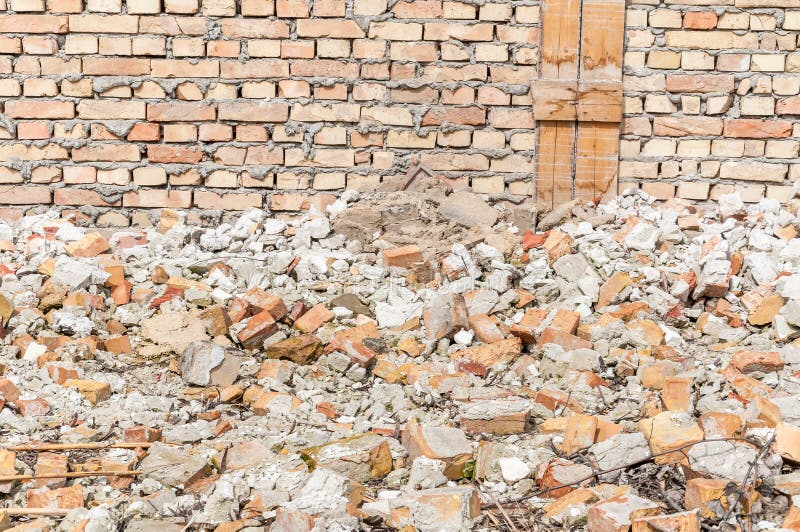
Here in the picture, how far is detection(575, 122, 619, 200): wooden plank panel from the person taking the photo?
17.2ft

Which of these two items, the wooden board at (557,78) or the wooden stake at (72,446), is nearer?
the wooden stake at (72,446)

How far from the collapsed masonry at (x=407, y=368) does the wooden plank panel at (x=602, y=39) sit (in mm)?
800

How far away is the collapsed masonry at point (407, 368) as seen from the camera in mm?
2779

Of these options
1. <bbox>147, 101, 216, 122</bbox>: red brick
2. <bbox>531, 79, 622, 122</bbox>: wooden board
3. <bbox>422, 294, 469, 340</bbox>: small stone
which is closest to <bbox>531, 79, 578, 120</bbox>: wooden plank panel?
<bbox>531, 79, 622, 122</bbox>: wooden board

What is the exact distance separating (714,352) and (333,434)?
1.88 m

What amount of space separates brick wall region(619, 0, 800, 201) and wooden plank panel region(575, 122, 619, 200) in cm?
9

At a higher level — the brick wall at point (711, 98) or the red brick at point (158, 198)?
the brick wall at point (711, 98)

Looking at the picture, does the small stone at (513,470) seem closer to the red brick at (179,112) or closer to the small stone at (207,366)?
the small stone at (207,366)

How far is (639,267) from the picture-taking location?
15.2 feet

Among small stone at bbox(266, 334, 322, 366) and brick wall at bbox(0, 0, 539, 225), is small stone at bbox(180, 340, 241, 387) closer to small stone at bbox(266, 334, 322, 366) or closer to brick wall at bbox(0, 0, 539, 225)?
small stone at bbox(266, 334, 322, 366)

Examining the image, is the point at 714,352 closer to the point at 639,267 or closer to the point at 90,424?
the point at 639,267

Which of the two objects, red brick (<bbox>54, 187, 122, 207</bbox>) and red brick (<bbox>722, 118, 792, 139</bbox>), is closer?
red brick (<bbox>722, 118, 792, 139</bbox>)

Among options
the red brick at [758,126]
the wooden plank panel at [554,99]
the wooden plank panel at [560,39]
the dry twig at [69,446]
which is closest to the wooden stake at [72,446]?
the dry twig at [69,446]

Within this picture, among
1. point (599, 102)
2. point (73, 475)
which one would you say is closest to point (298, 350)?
point (73, 475)
